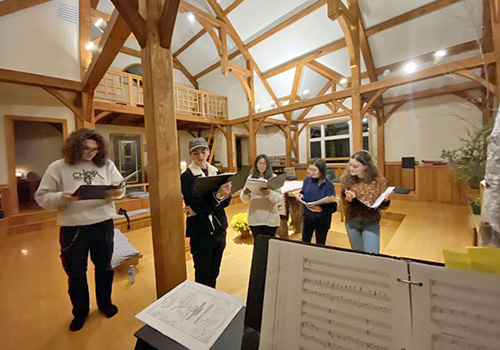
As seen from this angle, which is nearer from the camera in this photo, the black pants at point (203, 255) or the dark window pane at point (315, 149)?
the black pants at point (203, 255)

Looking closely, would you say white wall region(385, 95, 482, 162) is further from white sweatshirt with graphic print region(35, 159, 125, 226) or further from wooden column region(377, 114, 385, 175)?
white sweatshirt with graphic print region(35, 159, 125, 226)

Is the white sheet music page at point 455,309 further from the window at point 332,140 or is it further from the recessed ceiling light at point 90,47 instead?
the window at point 332,140

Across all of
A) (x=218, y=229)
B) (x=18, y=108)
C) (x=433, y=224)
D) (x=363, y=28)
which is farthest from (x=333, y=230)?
(x=18, y=108)

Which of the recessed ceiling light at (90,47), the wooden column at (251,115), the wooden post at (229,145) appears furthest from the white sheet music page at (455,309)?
the wooden post at (229,145)

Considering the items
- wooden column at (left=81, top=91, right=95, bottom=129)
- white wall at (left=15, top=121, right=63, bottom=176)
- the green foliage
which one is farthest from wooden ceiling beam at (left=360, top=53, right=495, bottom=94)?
white wall at (left=15, top=121, right=63, bottom=176)

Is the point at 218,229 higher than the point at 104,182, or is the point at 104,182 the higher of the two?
the point at 104,182

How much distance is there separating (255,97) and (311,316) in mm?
6705

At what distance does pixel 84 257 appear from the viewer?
4.47 feet

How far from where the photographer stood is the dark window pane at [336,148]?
274 inches

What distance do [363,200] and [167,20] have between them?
1.81 metres

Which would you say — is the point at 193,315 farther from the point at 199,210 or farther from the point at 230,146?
the point at 230,146

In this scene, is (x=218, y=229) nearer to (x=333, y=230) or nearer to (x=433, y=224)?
(x=333, y=230)

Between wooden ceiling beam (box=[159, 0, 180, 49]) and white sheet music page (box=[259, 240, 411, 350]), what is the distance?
1.25 m

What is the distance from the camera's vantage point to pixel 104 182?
1.45 meters
